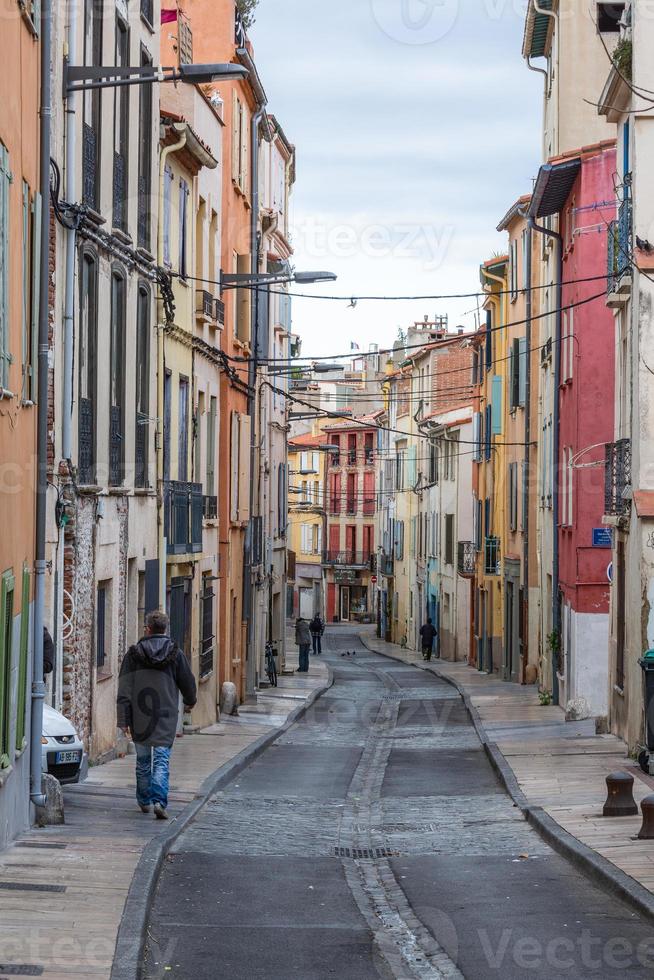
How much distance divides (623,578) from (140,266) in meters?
8.06

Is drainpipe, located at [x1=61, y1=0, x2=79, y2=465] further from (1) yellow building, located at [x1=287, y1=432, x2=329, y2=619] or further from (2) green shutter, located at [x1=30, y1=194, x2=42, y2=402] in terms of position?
(1) yellow building, located at [x1=287, y1=432, x2=329, y2=619]

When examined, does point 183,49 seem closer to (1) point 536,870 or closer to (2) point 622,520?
(2) point 622,520

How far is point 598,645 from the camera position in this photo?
2656cm

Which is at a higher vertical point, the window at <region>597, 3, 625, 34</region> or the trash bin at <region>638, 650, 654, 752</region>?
the window at <region>597, 3, 625, 34</region>

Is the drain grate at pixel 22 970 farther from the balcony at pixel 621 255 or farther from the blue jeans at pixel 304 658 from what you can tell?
the blue jeans at pixel 304 658

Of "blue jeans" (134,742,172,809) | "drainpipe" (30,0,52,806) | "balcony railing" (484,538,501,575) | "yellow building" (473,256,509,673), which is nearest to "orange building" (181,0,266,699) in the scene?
"yellow building" (473,256,509,673)

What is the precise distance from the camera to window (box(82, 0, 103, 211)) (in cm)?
1778

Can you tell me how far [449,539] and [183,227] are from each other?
103ft

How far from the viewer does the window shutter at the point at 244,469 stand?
108ft

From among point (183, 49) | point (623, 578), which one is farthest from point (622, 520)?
point (183, 49)

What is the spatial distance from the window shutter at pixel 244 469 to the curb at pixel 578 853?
1367 cm

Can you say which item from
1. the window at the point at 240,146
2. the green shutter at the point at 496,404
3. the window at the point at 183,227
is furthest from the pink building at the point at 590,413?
the green shutter at the point at 496,404

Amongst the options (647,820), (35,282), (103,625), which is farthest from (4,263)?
(103,625)

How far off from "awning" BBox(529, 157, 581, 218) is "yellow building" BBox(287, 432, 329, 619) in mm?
66566
